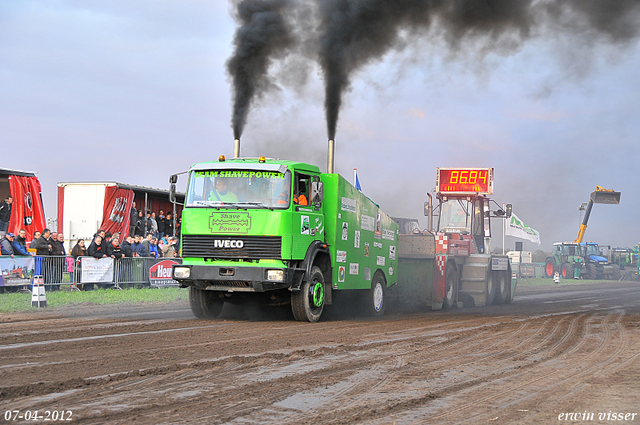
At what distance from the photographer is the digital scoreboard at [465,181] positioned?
18.4 meters

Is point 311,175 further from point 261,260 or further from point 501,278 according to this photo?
point 501,278

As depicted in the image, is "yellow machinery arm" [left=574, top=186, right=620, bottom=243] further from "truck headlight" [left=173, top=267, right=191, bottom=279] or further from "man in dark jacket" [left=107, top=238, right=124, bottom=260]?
"truck headlight" [left=173, top=267, right=191, bottom=279]

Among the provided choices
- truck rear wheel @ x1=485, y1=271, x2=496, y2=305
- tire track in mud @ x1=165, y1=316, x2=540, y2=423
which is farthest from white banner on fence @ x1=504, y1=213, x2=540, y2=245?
tire track in mud @ x1=165, y1=316, x2=540, y2=423

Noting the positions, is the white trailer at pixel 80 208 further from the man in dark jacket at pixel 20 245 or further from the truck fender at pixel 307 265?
the truck fender at pixel 307 265

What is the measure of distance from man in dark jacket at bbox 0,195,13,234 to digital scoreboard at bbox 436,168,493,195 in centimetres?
1236

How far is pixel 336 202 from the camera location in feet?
39.4

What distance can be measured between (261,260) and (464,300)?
373 inches

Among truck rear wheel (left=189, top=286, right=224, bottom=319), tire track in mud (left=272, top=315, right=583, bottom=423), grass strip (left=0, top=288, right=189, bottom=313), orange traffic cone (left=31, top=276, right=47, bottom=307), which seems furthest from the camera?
grass strip (left=0, top=288, right=189, bottom=313)

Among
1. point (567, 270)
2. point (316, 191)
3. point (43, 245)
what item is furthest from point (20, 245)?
point (567, 270)

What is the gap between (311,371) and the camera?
6723 mm

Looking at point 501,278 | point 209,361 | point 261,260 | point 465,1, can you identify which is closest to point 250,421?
point 209,361

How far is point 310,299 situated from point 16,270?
322 inches

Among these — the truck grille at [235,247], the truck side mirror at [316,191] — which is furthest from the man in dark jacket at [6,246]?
the truck side mirror at [316,191]

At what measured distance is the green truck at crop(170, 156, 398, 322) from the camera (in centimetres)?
1077
